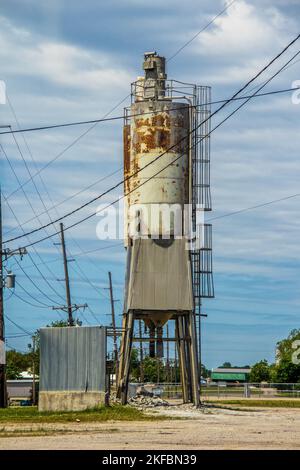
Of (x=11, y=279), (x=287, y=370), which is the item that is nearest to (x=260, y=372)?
(x=287, y=370)

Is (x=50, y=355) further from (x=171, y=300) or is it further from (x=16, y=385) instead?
(x=16, y=385)

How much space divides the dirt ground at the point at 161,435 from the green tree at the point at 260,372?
105 metres

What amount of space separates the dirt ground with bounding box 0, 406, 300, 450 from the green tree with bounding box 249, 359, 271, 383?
105 meters

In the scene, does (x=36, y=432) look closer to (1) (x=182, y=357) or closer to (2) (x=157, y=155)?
(2) (x=157, y=155)

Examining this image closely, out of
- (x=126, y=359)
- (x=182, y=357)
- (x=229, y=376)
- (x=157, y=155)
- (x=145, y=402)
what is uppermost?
(x=157, y=155)

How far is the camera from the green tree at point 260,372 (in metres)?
141

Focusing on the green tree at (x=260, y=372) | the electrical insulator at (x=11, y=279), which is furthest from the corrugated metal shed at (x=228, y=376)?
the electrical insulator at (x=11, y=279)


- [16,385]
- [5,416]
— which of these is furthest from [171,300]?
[16,385]

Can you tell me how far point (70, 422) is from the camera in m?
33.9

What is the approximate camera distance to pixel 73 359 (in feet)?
143

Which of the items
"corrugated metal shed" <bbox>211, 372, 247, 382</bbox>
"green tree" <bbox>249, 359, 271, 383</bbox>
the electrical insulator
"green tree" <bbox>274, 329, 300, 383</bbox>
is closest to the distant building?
"corrugated metal shed" <bbox>211, 372, 247, 382</bbox>

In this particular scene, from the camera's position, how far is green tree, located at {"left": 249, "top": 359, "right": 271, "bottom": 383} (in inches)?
Answer: 5566

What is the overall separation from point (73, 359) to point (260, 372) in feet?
333

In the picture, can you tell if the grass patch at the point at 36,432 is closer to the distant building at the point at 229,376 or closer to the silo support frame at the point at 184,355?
the silo support frame at the point at 184,355
